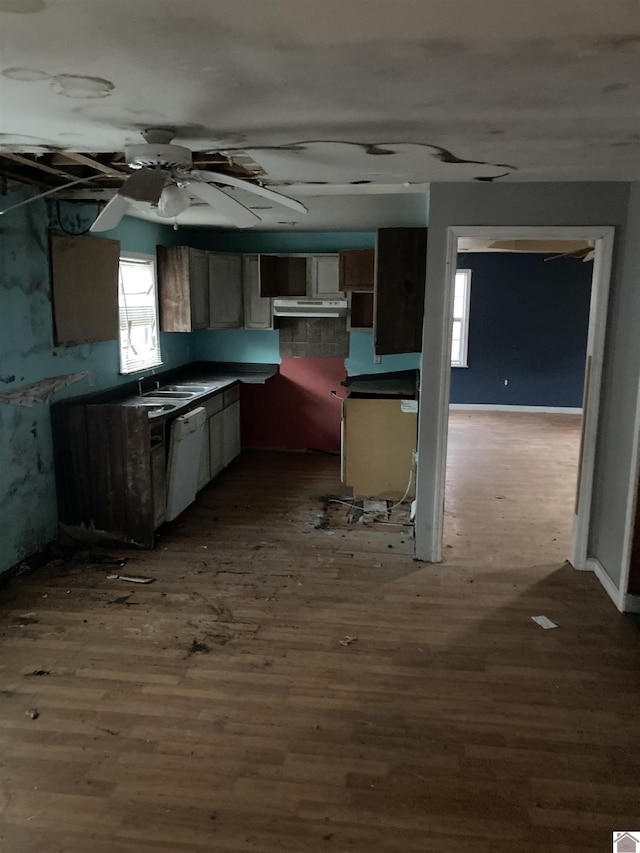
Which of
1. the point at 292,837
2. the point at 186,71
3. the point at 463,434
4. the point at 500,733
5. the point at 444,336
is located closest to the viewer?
the point at 186,71

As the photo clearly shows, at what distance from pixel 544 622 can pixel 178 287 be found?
428 cm

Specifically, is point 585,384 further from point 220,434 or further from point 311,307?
point 220,434

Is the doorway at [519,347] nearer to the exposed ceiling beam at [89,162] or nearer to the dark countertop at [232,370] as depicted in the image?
the dark countertop at [232,370]

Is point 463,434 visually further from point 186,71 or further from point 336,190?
point 186,71

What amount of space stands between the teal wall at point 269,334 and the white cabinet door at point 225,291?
338mm

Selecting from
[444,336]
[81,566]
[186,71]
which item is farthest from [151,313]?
[186,71]

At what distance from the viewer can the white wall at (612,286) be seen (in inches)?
148

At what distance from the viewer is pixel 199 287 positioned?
6219 mm

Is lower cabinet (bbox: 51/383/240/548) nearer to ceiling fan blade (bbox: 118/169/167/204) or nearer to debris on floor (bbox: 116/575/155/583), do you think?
debris on floor (bbox: 116/575/155/583)

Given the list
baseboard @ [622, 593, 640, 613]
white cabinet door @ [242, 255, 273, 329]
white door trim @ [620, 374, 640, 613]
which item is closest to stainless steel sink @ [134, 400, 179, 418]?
white cabinet door @ [242, 255, 273, 329]

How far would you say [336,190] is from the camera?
4074 mm

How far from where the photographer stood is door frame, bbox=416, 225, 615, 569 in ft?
12.9

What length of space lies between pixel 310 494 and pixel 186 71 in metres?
4.17

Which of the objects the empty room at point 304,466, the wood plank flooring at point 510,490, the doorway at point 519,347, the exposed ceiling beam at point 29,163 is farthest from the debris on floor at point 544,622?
the doorway at point 519,347
